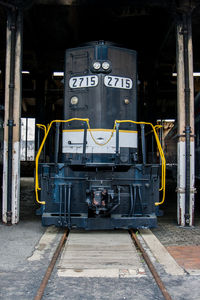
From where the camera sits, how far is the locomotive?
5148 mm

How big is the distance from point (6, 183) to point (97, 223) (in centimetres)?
220

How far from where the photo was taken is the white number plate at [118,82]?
234 inches

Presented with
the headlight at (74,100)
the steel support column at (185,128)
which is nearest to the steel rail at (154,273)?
the steel support column at (185,128)

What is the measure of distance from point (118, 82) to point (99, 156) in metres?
1.48

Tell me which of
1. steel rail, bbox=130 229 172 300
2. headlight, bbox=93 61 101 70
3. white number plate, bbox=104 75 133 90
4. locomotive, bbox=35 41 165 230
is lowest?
steel rail, bbox=130 229 172 300

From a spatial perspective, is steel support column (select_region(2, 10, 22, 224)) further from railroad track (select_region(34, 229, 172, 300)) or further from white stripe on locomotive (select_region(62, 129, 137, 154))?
railroad track (select_region(34, 229, 172, 300))

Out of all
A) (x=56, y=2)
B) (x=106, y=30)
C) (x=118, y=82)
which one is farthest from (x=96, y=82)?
(x=106, y=30)

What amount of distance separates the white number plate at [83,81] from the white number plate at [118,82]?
0.22 metres

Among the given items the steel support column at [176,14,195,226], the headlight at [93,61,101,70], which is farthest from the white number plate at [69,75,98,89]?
the steel support column at [176,14,195,226]

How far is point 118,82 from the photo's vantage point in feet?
19.8

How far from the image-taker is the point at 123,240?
5.16 m

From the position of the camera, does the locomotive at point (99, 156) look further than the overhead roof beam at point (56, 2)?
No

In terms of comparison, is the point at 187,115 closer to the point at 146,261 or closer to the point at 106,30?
the point at 146,261

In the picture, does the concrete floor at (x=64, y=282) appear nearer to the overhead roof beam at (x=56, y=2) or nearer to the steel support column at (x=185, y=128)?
the steel support column at (x=185, y=128)
